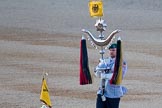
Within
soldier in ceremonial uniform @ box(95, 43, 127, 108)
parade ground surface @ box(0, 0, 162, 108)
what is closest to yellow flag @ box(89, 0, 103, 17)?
soldier in ceremonial uniform @ box(95, 43, 127, 108)

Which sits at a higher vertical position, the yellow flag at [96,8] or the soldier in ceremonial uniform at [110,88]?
the yellow flag at [96,8]

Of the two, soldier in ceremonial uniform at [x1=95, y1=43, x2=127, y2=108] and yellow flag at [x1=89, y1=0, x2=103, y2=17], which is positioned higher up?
yellow flag at [x1=89, y1=0, x2=103, y2=17]

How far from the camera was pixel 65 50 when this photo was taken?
24984 millimetres

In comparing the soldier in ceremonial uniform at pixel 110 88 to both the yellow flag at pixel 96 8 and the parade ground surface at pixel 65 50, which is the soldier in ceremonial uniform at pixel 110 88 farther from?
the parade ground surface at pixel 65 50

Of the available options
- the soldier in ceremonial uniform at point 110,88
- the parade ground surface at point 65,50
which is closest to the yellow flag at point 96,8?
the soldier in ceremonial uniform at point 110,88

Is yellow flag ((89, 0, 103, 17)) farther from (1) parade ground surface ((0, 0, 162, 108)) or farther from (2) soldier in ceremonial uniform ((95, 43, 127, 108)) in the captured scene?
(1) parade ground surface ((0, 0, 162, 108))

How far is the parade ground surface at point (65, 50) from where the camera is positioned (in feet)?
49.8

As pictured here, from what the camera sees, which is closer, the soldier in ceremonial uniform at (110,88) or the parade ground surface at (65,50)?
the soldier in ceremonial uniform at (110,88)

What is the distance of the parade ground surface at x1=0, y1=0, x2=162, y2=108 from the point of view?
597 inches

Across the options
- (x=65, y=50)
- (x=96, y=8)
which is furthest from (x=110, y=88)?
(x=65, y=50)

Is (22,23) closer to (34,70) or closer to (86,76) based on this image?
(34,70)

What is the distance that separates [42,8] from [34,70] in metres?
26.4

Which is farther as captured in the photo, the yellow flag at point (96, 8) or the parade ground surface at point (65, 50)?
the parade ground surface at point (65, 50)

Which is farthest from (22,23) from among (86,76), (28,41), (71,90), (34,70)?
(86,76)
